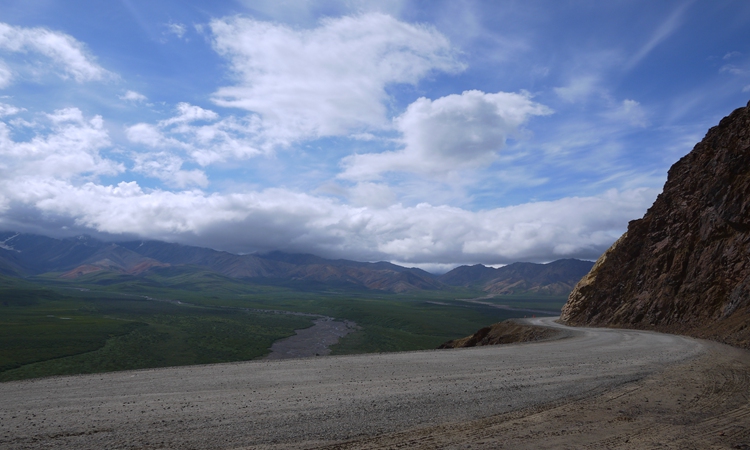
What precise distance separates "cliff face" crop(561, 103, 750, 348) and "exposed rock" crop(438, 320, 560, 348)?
9767 mm

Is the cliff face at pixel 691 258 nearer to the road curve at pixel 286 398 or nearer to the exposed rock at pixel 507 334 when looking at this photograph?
the exposed rock at pixel 507 334

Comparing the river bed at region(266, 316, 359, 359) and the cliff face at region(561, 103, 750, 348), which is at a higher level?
the cliff face at region(561, 103, 750, 348)

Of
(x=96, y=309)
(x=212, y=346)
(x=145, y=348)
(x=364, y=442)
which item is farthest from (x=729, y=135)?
(x=96, y=309)

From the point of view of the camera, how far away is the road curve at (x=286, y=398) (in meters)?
9.81

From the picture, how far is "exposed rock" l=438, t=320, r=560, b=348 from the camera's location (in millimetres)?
40938

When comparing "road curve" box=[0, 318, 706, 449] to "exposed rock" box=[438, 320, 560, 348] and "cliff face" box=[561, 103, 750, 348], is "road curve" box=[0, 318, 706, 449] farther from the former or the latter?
"exposed rock" box=[438, 320, 560, 348]

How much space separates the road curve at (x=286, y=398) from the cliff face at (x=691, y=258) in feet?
58.2

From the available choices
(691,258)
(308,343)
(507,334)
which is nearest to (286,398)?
(507,334)

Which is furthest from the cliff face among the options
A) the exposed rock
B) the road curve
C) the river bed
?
the river bed

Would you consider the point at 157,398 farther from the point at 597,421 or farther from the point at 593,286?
the point at 593,286

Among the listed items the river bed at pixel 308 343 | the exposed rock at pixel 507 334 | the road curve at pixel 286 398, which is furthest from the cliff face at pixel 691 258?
the river bed at pixel 308 343

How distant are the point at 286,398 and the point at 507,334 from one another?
120 feet

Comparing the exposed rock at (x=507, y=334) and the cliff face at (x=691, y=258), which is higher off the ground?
the cliff face at (x=691, y=258)

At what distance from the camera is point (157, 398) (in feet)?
44.0
